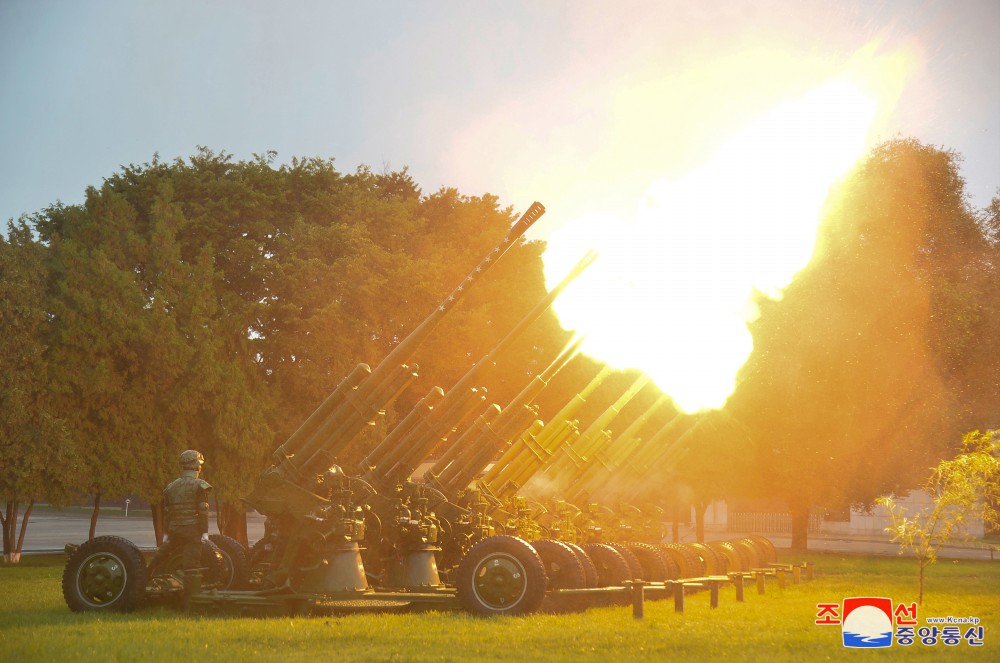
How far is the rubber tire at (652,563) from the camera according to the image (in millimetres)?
19578

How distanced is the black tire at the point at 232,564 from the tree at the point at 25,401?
43.4ft

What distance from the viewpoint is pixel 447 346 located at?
1419 inches

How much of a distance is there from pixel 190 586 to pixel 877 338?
2500cm

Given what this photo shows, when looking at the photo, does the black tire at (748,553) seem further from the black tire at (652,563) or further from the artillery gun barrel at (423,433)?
the artillery gun barrel at (423,433)

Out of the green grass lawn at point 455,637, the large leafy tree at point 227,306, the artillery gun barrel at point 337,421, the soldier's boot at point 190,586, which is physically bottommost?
the green grass lawn at point 455,637

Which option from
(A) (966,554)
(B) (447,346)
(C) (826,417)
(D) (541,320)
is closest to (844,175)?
(C) (826,417)

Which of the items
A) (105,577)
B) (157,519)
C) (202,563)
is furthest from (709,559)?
(157,519)

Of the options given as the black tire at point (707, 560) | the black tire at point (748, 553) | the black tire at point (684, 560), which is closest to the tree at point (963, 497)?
the black tire at point (684, 560)

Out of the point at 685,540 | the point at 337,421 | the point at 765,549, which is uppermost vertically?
the point at 337,421

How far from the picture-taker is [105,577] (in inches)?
623

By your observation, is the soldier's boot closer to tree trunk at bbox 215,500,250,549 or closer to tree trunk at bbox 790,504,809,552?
tree trunk at bbox 215,500,250,549

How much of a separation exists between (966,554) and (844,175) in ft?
57.7

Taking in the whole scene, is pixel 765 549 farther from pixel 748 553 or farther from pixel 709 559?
pixel 709 559

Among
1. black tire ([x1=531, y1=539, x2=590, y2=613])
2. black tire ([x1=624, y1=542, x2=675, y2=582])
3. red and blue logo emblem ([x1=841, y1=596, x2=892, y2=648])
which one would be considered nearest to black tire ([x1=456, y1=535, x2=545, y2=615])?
black tire ([x1=531, y1=539, x2=590, y2=613])
